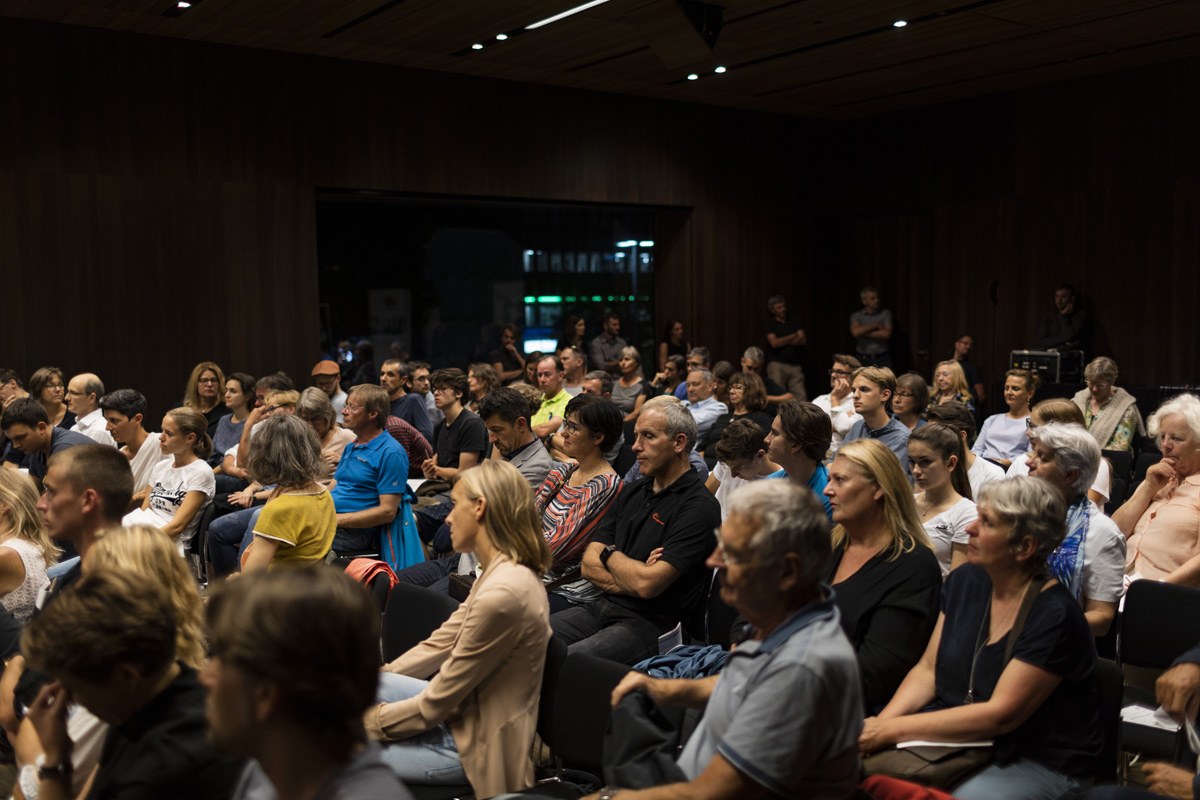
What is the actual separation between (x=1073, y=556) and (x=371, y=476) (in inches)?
130

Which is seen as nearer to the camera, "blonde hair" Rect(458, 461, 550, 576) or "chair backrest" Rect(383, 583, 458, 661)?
"blonde hair" Rect(458, 461, 550, 576)

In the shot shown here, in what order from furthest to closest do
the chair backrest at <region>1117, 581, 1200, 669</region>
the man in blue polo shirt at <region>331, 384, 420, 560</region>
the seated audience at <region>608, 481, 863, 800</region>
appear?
1. the man in blue polo shirt at <region>331, 384, 420, 560</region>
2. the chair backrest at <region>1117, 581, 1200, 669</region>
3. the seated audience at <region>608, 481, 863, 800</region>

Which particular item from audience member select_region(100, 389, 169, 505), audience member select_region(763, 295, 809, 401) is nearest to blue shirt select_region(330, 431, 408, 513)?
audience member select_region(100, 389, 169, 505)

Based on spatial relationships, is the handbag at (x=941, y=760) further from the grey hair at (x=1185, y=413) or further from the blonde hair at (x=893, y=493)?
the grey hair at (x=1185, y=413)

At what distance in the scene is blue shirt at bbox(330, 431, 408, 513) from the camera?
206 inches

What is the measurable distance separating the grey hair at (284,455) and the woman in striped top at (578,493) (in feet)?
3.20

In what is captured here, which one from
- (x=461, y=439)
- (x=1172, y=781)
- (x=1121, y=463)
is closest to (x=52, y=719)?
(x=1172, y=781)

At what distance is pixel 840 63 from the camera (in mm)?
11305

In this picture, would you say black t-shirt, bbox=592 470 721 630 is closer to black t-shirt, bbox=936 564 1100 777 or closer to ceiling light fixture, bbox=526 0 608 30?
black t-shirt, bbox=936 564 1100 777

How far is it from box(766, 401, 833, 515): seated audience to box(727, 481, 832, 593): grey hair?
2.48 m

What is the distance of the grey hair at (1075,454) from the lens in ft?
11.5

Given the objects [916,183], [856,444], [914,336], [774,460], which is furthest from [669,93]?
[856,444]

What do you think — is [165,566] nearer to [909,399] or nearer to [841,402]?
[909,399]

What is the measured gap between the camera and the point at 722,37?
10141 millimetres
